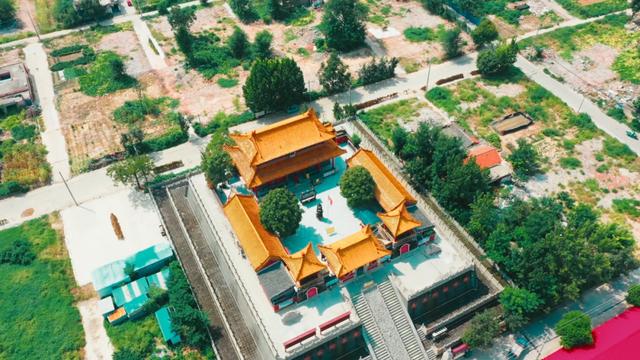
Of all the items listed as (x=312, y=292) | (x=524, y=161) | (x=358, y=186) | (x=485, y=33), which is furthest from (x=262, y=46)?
(x=312, y=292)

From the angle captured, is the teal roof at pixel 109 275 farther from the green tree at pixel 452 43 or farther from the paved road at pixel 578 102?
the paved road at pixel 578 102

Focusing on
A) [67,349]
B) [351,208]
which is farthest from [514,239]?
[67,349]

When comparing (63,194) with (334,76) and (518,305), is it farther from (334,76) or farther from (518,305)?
(518,305)

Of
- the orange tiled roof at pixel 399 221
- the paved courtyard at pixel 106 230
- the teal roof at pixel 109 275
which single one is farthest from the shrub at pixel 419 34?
the teal roof at pixel 109 275

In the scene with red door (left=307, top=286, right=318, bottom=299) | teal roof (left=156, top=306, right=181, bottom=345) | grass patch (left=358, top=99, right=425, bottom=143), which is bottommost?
teal roof (left=156, top=306, right=181, bottom=345)

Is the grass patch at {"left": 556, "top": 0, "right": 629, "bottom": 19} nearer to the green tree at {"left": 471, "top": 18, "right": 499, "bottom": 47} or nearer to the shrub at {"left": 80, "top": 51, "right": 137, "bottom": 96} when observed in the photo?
the green tree at {"left": 471, "top": 18, "right": 499, "bottom": 47}

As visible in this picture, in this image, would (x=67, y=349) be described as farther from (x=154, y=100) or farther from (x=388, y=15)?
(x=388, y=15)

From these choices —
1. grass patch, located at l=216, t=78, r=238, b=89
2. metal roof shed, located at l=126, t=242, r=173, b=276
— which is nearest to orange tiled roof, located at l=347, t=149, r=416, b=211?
metal roof shed, located at l=126, t=242, r=173, b=276
